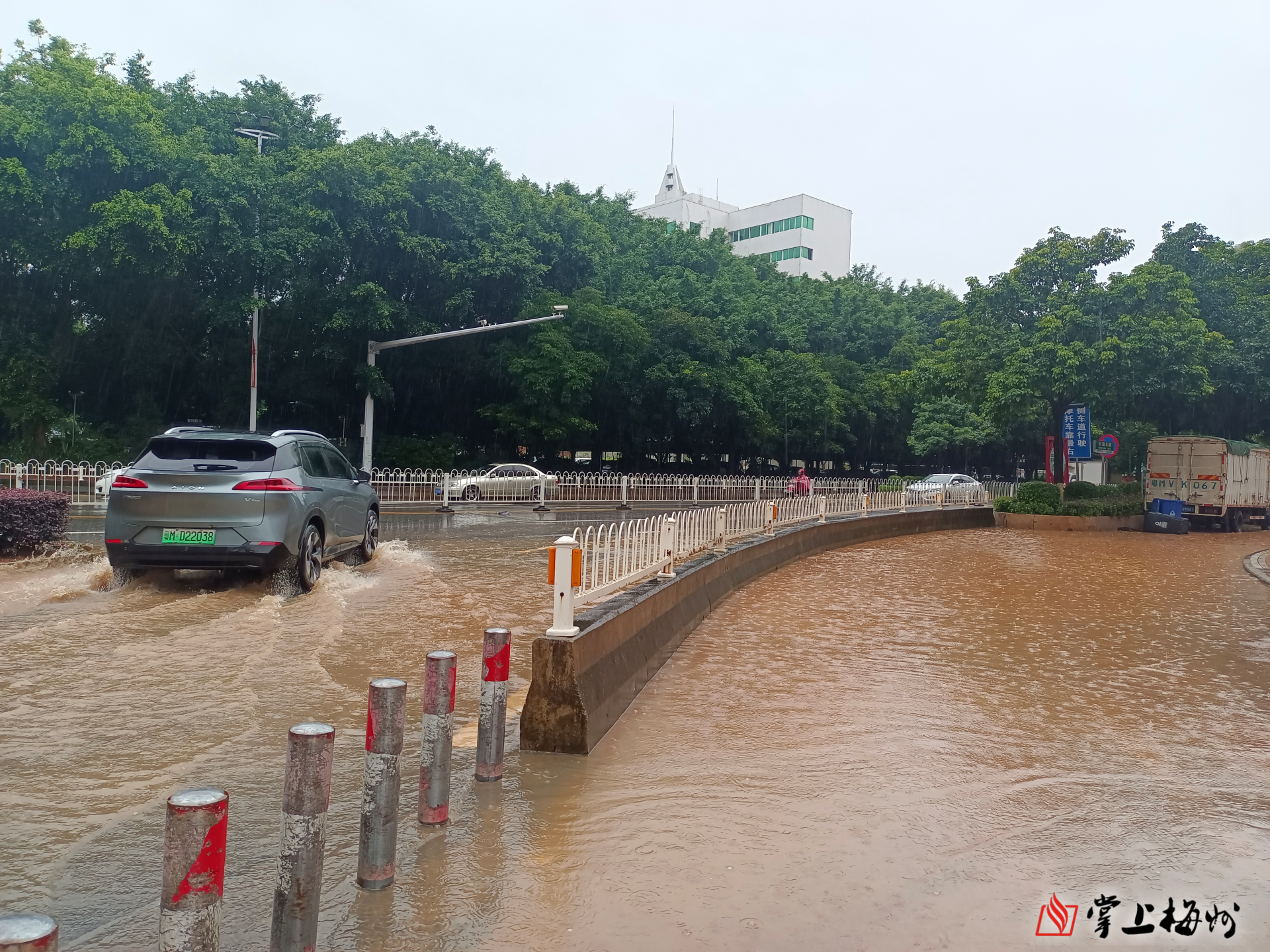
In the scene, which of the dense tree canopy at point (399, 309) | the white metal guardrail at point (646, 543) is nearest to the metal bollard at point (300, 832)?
the white metal guardrail at point (646, 543)

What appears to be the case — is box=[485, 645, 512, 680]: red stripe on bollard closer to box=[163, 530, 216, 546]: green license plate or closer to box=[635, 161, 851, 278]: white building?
box=[163, 530, 216, 546]: green license plate

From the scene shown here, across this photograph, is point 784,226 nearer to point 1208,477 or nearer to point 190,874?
point 1208,477

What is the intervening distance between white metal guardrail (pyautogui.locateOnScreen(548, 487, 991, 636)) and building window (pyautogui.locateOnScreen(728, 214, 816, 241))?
6172 cm

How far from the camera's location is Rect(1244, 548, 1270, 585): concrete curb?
1507cm

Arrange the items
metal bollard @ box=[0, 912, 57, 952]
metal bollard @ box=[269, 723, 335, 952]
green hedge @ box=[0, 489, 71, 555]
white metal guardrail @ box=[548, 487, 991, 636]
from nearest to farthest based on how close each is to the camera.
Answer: metal bollard @ box=[0, 912, 57, 952]
metal bollard @ box=[269, 723, 335, 952]
white metal guardrail @ box=[548, 487, 991, 636]
green hedge @ box=[0, 489, 71, 555]

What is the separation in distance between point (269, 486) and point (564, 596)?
484 cm

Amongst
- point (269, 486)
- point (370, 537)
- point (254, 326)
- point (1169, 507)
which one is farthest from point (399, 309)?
point (1169, 507)

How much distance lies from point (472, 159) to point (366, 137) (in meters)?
4.07

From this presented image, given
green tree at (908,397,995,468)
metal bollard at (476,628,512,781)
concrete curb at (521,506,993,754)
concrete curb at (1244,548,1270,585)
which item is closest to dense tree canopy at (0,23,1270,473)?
green tree at (908,397,995,468)

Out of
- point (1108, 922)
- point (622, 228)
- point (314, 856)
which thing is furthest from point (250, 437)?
→ point (622, 228)

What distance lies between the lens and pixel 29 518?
1136cm

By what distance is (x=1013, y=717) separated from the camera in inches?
248

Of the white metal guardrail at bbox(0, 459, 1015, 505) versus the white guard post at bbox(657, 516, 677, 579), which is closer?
the white guard post at bbox(657, 516, 677, 579)

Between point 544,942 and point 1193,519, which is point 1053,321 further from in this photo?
point 544,942
